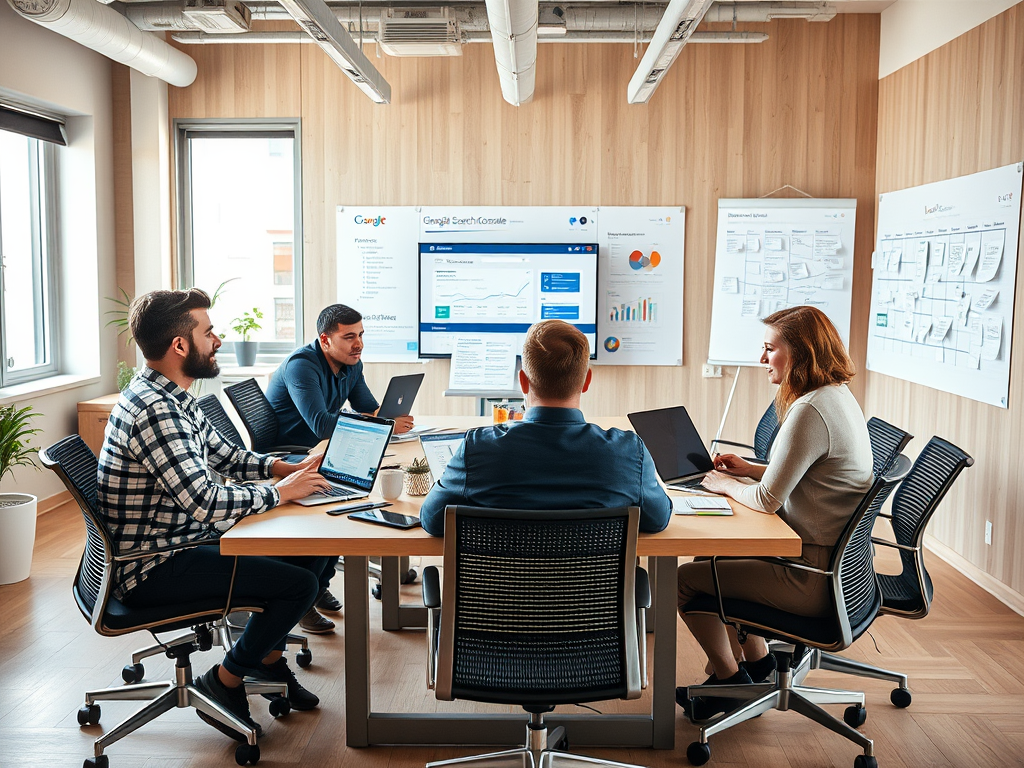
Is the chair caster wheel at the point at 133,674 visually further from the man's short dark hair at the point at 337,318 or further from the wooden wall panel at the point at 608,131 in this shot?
the wooden wall panel at the point at 608,131

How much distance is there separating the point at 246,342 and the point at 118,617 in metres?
3.94

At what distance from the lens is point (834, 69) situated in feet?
19.5

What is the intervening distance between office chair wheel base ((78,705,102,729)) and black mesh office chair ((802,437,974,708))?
2404 millimetres

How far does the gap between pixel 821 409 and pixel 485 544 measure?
3.77ft

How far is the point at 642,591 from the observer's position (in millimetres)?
2207

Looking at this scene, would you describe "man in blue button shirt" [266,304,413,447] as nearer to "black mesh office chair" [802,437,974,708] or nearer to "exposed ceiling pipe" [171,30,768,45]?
"black mesh office chair" [802,437,974,708]

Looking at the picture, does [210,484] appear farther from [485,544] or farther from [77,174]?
[77,174]

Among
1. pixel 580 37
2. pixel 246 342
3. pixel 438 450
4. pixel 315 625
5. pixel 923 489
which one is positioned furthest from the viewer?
pixel 246 342

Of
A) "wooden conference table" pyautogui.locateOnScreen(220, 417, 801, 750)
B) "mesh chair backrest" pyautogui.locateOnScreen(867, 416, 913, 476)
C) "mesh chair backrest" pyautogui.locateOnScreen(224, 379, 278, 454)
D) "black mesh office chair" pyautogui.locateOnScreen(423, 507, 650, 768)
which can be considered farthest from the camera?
"mesh chair backrest" pyautogui.locateOnScreen(224, 379, 278, 454)

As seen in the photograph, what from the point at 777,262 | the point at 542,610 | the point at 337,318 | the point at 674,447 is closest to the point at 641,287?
the point at 777,262

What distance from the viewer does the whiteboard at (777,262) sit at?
5.88 m

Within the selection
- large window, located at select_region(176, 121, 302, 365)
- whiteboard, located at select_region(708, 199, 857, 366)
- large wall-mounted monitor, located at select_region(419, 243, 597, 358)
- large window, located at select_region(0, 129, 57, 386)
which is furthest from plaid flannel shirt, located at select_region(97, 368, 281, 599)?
whiteboard, located at select_region(708, 199, 857, 366)

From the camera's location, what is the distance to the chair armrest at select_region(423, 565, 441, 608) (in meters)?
2.22

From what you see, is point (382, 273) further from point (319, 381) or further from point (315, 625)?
point (315, 625)
